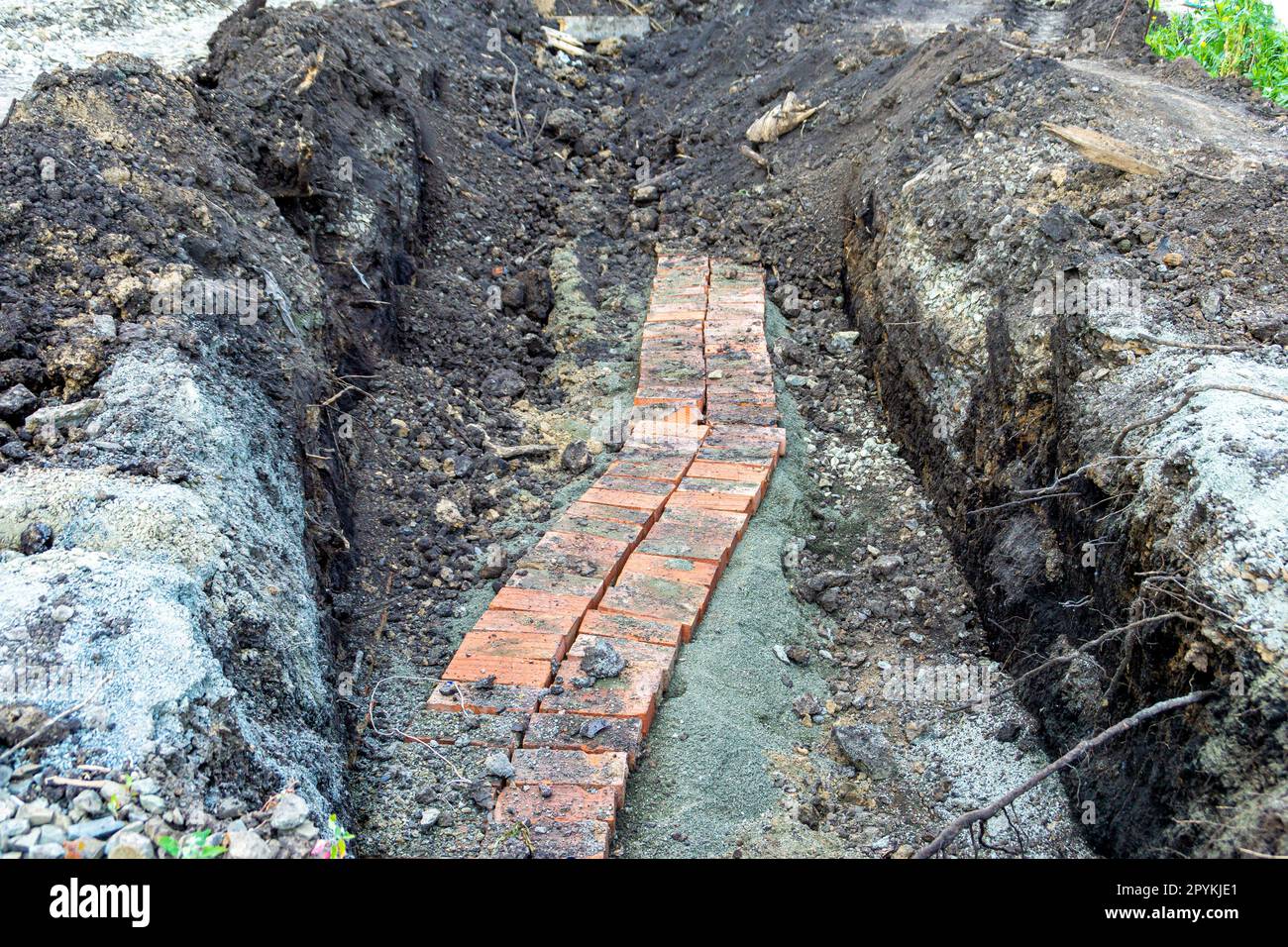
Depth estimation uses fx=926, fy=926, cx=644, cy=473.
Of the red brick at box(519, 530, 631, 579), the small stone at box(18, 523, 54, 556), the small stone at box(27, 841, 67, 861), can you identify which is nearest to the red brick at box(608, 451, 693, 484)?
the red brick at box(519, 530, 631, 579)

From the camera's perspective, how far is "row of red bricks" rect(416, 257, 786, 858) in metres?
3.04

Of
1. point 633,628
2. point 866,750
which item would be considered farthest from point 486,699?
point 866,750

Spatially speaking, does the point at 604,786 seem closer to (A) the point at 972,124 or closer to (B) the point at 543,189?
(A) the point at 972,124

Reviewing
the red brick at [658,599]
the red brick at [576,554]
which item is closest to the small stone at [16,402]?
the red brick at [576,554]

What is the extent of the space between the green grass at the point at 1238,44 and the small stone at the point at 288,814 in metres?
7.24

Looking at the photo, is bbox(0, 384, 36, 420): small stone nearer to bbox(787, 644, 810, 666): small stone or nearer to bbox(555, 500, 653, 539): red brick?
bbox(555, 500, 653, 539): red brick

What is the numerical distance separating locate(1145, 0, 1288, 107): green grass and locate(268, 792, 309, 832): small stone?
7.24 meters

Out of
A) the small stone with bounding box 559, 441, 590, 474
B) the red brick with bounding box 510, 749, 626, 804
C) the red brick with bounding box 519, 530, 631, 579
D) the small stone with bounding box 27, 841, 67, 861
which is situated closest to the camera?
the small stone with bounding box 27, 841, 67, 861

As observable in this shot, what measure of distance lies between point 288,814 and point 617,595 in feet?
5.82

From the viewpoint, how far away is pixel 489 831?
9.51 feet

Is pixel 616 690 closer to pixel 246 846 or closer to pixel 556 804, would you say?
pixel 556 804

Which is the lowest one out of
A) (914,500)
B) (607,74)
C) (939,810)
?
(939,810)

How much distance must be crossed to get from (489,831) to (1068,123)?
4.68m
